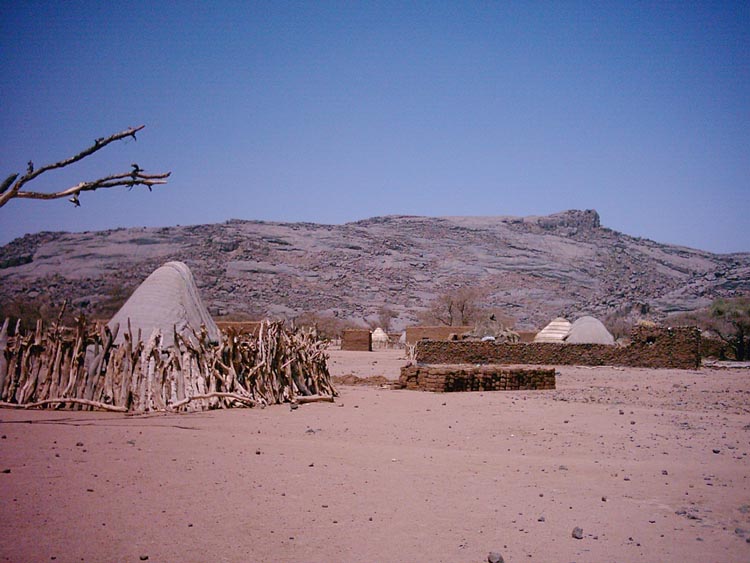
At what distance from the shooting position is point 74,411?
368 inches

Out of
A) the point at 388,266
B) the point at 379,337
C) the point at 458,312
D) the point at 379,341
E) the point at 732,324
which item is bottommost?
the point at 379,341

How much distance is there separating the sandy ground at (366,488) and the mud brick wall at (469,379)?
3.96m

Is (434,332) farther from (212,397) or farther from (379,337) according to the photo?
(212,397)

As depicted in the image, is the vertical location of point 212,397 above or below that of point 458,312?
below

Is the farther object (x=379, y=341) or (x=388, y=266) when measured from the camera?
(x=388, y=266)

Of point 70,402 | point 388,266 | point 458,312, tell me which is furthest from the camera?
point 388,266

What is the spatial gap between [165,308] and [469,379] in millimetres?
6122

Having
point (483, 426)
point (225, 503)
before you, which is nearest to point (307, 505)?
point (225, 503)

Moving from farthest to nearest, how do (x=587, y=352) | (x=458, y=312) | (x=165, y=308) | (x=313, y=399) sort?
(x=458, y=312) → (x=587, y=352) → (x=165, y=308) → (x=313, y=399)

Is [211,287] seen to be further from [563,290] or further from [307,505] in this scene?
[307,505]

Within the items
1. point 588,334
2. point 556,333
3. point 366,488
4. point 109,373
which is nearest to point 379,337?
point 556,333

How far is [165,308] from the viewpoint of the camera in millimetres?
12703

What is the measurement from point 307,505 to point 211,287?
242ft

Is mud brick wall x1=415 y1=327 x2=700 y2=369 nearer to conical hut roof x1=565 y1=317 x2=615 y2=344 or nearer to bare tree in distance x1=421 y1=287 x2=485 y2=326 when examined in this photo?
conical hut roof x1=565 y1=317 x2=615 y2=344
